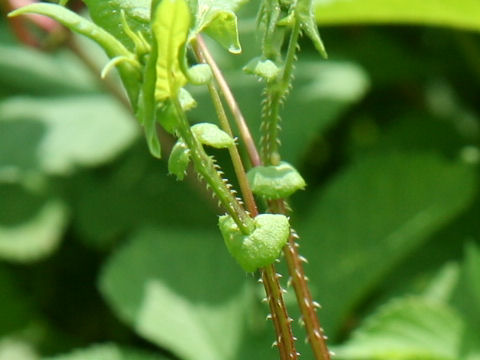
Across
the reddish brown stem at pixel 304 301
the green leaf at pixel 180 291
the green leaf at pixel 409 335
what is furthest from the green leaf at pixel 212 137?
the green leaf at pixel 180 291

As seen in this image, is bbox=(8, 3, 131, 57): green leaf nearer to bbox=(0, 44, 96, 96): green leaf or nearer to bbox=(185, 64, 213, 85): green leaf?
bbox=(185, 64, 213, 85): green leaf

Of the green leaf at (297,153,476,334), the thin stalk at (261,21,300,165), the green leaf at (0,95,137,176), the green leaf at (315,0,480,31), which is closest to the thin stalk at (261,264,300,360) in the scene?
the thin stalk at (261,21,300,165)

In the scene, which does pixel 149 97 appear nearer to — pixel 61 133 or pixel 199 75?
pixel 199 75

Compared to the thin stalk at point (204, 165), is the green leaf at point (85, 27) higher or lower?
higher

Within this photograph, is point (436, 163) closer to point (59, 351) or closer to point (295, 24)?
point (59, 351)

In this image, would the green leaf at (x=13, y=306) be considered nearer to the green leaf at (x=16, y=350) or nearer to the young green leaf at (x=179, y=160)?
the green leaf at (x=16, y=350)

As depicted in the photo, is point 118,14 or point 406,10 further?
point 406,10

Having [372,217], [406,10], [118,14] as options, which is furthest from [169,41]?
[372,217]
